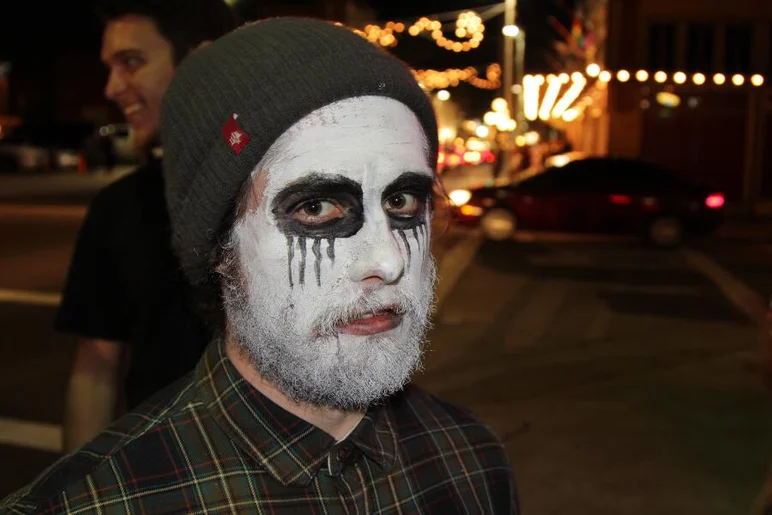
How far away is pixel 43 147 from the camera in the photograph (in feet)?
118

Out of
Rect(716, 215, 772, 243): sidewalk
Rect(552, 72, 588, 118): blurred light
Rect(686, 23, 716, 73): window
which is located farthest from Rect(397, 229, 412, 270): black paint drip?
Rect(686, 23, 716, 73): window

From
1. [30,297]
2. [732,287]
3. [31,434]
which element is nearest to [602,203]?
[732,287]

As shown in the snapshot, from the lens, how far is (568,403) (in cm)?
636

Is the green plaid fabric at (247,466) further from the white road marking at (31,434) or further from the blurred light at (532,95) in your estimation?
the blurred light at (532,95)

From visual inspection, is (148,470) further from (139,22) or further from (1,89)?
(1,89)

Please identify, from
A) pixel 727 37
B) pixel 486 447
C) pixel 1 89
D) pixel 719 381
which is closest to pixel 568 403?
pixel 719 381

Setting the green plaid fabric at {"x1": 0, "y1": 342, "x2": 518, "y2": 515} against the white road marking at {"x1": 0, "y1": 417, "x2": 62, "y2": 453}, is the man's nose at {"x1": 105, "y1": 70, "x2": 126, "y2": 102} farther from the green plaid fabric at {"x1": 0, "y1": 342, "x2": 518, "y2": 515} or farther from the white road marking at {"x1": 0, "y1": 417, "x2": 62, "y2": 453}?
the white road marking at {"x1": 0, "y1": 417, "x2": 62, "y2": 453}

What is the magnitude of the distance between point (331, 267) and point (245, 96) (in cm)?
34

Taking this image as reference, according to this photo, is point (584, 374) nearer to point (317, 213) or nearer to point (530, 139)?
point (317, 213)

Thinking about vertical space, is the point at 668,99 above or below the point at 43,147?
above

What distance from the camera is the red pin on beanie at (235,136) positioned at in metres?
1.47

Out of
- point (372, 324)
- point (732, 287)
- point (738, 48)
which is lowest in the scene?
point (732, 287)

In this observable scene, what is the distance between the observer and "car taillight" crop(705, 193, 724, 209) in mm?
14734

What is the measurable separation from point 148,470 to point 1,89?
50740 mm
